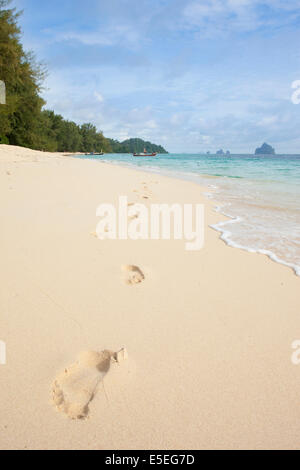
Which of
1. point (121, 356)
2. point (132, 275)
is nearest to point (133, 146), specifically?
point (132, 275)

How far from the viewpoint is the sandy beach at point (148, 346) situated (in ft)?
2.91

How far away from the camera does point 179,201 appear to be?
4.96 meters

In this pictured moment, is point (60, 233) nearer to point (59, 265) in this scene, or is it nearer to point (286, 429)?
point (59, 265)

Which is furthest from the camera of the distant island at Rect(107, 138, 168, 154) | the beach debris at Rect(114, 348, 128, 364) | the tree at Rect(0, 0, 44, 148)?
the distant island at Rect(107, 138, 168, 154)

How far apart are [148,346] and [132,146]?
383ft

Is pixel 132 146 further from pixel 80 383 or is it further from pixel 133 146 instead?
pixel 80 383

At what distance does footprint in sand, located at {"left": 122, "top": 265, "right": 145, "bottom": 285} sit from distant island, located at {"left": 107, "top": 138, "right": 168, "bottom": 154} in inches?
4025

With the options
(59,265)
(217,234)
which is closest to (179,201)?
(217,234)

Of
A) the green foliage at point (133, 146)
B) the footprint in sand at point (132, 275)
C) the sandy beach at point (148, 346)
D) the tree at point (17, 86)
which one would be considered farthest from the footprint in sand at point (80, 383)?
the green foliage at point (133, 146)

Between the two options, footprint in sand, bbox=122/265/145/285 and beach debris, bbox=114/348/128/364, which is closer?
beach debris, bbox=114/348/128/364

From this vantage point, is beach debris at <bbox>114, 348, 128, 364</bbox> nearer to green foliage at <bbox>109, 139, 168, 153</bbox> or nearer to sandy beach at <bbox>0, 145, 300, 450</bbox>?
sandy beach at <bbox>0, 145, 300, 450</bbox>

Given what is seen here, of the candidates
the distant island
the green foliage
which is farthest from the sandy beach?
the green foliage

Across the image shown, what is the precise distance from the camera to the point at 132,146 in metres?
112

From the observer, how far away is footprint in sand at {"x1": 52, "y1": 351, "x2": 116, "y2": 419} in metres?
0.95
